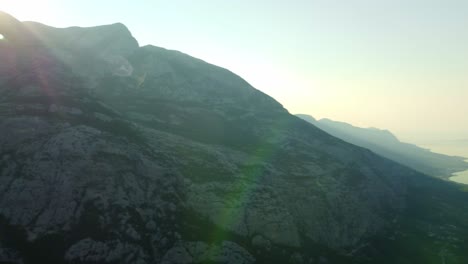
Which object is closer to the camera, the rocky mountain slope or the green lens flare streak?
the rocky mountain slope

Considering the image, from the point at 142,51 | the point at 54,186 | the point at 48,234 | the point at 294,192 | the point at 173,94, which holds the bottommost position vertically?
the point at 48,234

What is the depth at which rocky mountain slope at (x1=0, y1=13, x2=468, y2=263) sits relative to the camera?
52.4 m

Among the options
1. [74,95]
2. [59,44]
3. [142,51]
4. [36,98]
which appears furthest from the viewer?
[142,51]

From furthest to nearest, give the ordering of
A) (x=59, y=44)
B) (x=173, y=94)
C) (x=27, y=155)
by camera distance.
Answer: (x=59, y=44) < (x=173, y=94) < (x=27, y=155)

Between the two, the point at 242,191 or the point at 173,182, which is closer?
the point at 173,182

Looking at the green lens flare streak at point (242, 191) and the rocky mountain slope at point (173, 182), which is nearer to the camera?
the rocky mountain slope at point (173, 182)

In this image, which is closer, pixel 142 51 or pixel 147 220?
pixel 147 220

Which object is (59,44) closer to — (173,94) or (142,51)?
(142,51)

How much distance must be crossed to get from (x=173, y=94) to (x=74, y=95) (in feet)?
174

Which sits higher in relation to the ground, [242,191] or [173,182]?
[242,191]

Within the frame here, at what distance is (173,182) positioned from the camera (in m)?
69.4

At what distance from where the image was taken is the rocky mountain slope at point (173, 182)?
52.4 meters

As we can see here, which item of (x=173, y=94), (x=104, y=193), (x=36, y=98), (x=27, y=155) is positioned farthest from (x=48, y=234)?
(x=173, y=94)

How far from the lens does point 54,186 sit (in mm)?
55531
